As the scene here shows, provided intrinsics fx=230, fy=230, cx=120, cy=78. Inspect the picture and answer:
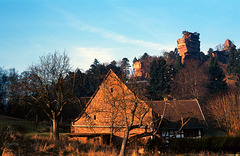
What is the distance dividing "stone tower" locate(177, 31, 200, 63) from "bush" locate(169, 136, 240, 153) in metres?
84.2

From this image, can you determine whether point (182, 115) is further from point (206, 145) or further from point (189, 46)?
point (189, 46)

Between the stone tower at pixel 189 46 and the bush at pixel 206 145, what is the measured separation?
84219 mm

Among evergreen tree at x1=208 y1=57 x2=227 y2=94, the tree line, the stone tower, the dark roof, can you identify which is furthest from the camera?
the stone tower

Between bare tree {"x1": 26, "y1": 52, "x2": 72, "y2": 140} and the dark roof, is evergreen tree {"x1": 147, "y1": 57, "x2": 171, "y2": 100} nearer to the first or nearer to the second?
the dark roof

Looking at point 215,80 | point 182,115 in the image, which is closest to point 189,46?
point 215,80

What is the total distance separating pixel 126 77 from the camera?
15.9 metres

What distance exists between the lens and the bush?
20406 millimetres

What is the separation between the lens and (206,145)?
20781 mm

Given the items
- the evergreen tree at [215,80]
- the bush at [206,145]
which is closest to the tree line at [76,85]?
the evergreen tree at [215,80]

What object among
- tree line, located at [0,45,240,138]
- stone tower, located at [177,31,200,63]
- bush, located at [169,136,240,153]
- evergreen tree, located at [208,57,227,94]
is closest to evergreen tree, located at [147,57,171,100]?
tree line, located at [0,45,240,138]

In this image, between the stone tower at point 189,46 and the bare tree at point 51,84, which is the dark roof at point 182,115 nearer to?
the bare tree at point 51,84

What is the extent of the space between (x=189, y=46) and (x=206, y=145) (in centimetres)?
9262

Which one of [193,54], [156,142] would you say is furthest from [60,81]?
[193,54]

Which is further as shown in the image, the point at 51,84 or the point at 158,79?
the point at 158,79
